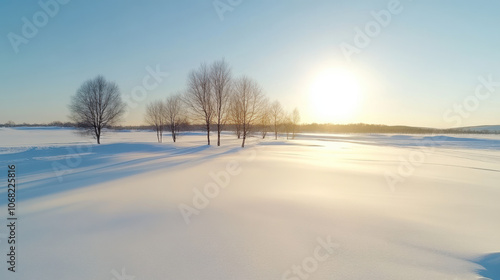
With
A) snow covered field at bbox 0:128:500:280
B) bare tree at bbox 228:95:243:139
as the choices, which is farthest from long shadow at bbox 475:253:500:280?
bare tree at bbox 228:95:243:139

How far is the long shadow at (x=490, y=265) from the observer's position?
2.68 meters

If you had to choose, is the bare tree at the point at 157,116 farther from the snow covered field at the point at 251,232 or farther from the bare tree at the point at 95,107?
the snow covered field at the point at 251,232

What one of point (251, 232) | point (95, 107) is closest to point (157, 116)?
point (95, 107)

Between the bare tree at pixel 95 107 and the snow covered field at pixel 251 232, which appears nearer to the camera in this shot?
the snow covered field at pixel 251 232

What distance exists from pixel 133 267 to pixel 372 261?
3.50 metres

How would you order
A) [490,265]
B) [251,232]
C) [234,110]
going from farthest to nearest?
[234,110], [251,232], [490,265]

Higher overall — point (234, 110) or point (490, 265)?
point (234, 110)

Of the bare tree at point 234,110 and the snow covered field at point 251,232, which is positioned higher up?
the bare tree at point 234,110

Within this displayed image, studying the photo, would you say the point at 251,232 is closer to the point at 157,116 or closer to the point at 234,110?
the point at 234,110

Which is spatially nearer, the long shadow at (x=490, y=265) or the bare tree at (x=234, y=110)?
the long shadow at (x=490, y=265)

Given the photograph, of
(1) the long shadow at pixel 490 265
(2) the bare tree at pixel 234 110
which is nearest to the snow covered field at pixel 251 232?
(1) the long shadow at pixel 490 265

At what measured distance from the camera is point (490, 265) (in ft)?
9.39

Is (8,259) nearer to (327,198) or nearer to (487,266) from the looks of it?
(327,198)

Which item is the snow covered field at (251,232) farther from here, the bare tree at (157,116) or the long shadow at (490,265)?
the bare tree at (157,116)
